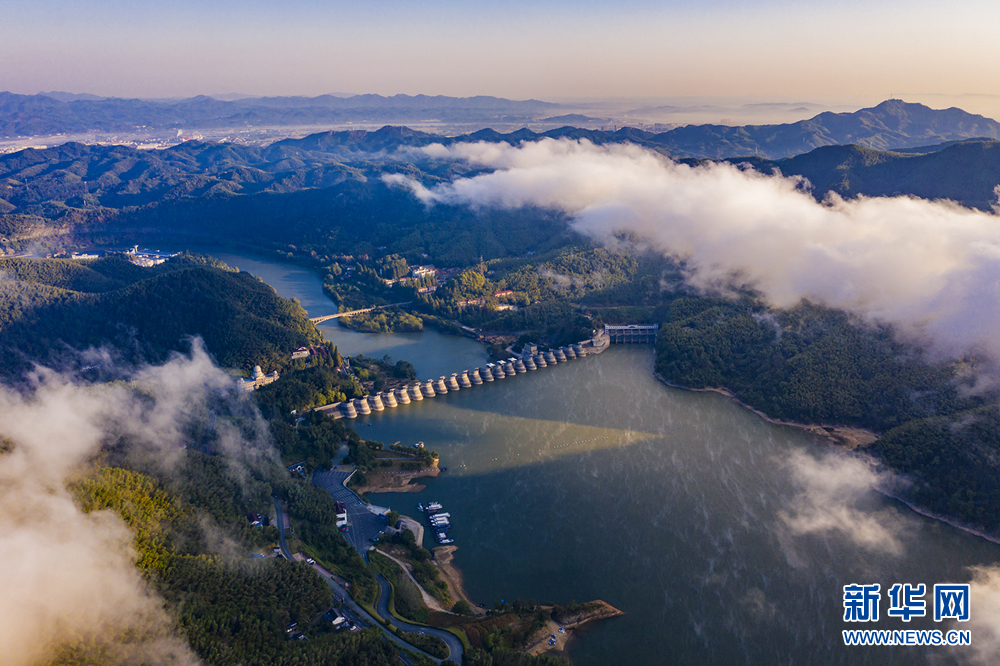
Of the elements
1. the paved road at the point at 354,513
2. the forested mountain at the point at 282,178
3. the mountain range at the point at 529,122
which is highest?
the mountain range at the point at 529,122

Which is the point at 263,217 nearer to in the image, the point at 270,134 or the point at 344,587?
the point at 344,587

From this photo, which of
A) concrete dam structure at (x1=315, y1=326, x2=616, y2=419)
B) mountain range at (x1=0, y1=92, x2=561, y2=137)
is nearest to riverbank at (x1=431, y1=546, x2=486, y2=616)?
concrete dam structure at (x1=315, y1=326, x2=616, y2=419)

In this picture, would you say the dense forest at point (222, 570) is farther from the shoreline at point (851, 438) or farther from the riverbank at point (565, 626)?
the shoreline at point (851, 438)

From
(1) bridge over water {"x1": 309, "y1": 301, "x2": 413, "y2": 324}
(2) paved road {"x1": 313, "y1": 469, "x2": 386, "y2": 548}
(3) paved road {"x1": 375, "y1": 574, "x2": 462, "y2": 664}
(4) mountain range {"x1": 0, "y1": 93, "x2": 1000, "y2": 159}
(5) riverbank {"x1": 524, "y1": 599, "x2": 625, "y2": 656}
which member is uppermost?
(4) mountain range {"x1": 0, "y1": 93, "x2": 1000, "y2": 159}

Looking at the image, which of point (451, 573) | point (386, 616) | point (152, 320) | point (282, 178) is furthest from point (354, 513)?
point (282, 178)

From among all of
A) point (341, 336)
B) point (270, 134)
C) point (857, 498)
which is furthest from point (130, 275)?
point (270, 134)

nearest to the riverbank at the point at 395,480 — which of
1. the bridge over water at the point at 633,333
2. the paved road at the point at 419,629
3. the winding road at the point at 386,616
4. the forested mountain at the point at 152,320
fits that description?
the winding road at the point at 386,616

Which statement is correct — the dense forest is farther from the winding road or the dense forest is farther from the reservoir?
the reservoir
